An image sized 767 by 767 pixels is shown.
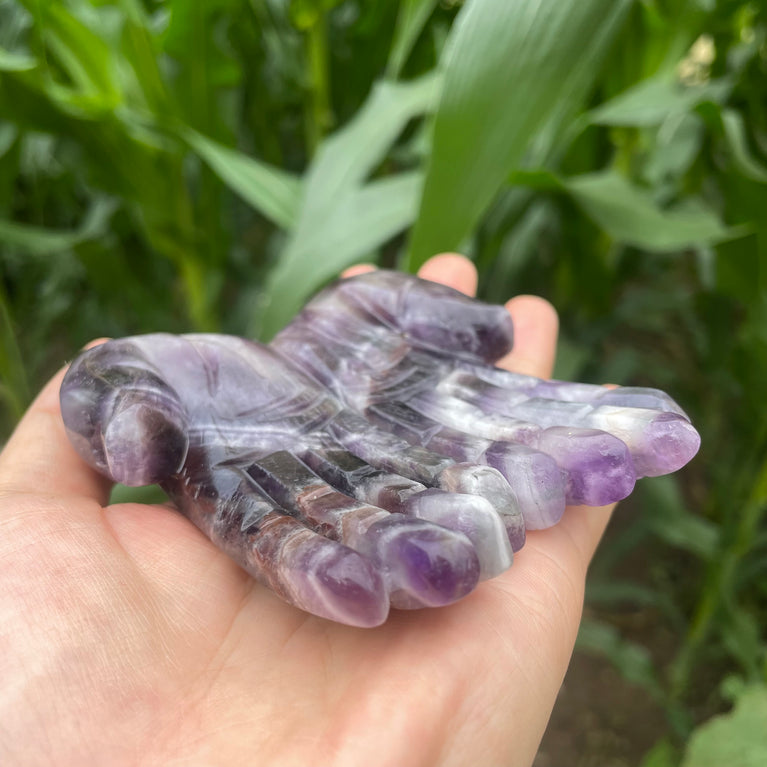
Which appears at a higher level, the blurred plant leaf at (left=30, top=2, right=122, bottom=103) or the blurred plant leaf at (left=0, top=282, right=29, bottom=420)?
the blurred plant leaf at (left=30, top=2, right=122, bottom=103)

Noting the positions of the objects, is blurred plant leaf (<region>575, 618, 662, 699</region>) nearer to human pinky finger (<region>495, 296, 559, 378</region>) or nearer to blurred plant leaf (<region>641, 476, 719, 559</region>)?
blurred plant leaf (<region>641, 476, 719, 559</region>)

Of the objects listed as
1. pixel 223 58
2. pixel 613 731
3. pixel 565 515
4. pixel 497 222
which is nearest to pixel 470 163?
pixel 497 222

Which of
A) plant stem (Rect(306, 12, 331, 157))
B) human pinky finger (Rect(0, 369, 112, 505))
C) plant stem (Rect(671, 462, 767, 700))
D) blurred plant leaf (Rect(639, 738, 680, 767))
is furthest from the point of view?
plant stem (Rect(306, 12, 331, 157))

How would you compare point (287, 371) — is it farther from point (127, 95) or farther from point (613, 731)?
point (613, 731)

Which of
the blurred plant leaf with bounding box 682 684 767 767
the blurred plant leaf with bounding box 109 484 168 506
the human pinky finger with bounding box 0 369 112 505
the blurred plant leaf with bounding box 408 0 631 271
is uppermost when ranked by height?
the blurred plant leaf with bounding box 408 0 631 271

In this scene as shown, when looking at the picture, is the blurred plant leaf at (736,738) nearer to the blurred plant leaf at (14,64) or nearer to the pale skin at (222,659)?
the pale skin at (222,659)

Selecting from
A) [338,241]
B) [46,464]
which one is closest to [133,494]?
[46,464]

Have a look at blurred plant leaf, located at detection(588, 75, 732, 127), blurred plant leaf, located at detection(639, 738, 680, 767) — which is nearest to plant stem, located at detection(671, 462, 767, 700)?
blurred plant leaf, located at detection(639, 738, 680, 767)

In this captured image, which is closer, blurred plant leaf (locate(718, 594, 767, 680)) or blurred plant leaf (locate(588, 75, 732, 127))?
blurred plant leaf (locate(588, 75, 732, 127))
